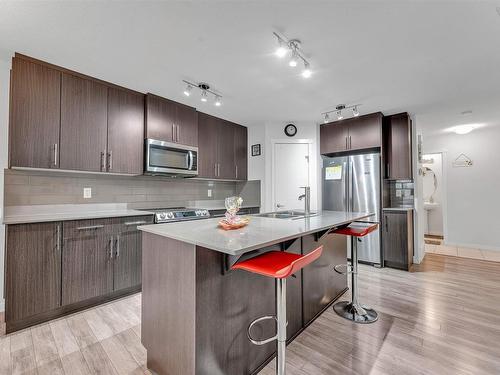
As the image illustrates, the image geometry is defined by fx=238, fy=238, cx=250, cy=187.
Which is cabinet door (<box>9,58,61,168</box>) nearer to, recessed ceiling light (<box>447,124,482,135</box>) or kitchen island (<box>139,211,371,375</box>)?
kitchen island (<box>139,211,371,375</box>)

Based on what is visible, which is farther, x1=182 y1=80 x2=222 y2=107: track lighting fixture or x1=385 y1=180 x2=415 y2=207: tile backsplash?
x1=385 y1=180 x2=415 y2=207: tile backsplash

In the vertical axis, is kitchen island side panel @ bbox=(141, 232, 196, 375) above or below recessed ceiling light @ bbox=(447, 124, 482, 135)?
below

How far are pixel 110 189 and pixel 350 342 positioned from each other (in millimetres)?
3049

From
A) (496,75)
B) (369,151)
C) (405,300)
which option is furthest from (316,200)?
(496,75)

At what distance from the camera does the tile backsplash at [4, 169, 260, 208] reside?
94.7 inches

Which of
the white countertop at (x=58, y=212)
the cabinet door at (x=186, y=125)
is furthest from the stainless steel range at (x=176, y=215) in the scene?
the cabinet door at (x=186, y=125)

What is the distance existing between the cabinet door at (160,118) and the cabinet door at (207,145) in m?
0.55

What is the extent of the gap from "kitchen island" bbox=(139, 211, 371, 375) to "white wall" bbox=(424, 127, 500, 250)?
16.7 ft

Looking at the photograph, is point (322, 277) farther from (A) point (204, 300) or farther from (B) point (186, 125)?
(B) point (186, 125)

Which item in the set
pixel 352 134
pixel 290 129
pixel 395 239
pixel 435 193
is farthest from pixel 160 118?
pixel 435 193

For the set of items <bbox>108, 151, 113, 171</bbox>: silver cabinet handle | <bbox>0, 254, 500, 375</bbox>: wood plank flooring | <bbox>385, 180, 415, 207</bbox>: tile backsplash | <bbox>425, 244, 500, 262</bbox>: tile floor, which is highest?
<bbox>108, 151, 113, 171</bbox>: silver cabinet handle

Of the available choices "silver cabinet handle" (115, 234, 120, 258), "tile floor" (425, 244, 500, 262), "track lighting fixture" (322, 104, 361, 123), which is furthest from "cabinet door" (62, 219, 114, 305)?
"tile floor" (425, 244, 500, 262)

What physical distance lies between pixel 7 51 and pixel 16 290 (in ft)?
6.75

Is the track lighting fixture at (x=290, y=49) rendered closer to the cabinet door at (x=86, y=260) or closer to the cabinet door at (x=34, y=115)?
the cabinet door at (x=34, y=115)
